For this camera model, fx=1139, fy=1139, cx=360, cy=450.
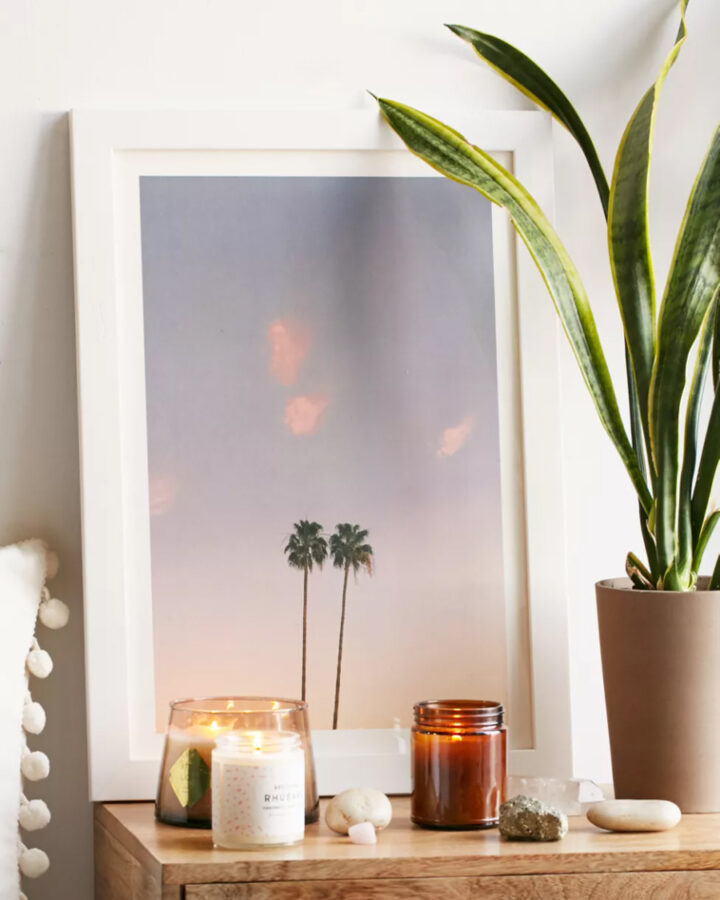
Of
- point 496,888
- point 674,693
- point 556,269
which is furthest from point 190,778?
point 556,269

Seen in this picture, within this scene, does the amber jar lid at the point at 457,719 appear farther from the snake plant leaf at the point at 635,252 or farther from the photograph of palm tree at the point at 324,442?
the snake plant leaf at the point at 635,252

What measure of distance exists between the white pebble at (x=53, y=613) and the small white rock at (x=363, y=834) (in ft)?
1.02

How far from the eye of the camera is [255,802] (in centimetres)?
74

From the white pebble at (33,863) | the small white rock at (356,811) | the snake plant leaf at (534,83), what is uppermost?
the snake plant leaf at (534,83)

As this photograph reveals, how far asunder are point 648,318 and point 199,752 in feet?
1.57

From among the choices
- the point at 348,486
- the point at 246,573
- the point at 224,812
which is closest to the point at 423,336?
the point at 348,486

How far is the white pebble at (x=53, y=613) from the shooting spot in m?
0.93

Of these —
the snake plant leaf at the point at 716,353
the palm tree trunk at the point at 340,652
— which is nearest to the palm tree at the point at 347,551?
the palm tree trunk at the point at 340,652

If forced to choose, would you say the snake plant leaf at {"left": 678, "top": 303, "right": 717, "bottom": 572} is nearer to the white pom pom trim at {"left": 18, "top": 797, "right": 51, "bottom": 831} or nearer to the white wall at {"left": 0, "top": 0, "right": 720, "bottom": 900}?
the white wall at {"left": 0, "top": 0, "right": 720, "bottom": 900}

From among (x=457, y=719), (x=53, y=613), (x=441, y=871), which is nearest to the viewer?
(x=441, y=871)

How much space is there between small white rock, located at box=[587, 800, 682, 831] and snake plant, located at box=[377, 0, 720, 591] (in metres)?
0.17

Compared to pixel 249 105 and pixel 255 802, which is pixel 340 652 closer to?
A: pixel 255 802

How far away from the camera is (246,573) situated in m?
0.95

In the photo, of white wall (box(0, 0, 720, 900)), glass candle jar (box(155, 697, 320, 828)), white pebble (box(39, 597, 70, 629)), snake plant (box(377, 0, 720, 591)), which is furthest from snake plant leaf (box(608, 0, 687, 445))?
white pebble (box(39, 597, 70, 629))
